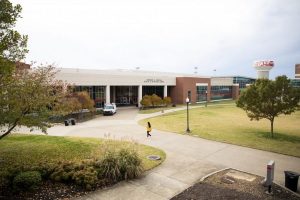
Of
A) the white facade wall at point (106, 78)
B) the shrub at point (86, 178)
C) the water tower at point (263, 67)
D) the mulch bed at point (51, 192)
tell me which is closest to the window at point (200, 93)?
the white facade wall at point (106, 78)

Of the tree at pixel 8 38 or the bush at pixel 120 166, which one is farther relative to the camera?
the bush at pixel 120 166

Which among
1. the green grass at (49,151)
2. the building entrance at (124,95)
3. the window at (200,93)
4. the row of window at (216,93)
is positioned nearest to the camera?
the green grass at (49,151)

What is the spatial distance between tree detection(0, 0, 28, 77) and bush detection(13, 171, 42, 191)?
3960 millimetres

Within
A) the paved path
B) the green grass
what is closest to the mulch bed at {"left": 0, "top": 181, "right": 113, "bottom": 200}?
the paved path

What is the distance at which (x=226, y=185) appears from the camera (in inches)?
420

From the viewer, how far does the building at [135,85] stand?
39.1 meters

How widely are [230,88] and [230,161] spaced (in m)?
66.9

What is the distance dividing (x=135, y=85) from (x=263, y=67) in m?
45.7

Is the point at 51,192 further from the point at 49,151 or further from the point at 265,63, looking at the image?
the point at 265,63

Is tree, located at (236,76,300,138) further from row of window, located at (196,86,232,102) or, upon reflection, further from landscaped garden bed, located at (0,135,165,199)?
row of window, located at (196,86,232,102)

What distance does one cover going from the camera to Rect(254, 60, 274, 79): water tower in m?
70.8

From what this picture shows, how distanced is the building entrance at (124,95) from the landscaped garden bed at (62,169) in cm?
3652

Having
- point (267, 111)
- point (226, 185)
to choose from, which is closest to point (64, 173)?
point (226, 185)

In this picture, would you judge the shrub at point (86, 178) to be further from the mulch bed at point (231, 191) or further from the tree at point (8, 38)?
the tree at point (8, 38)
